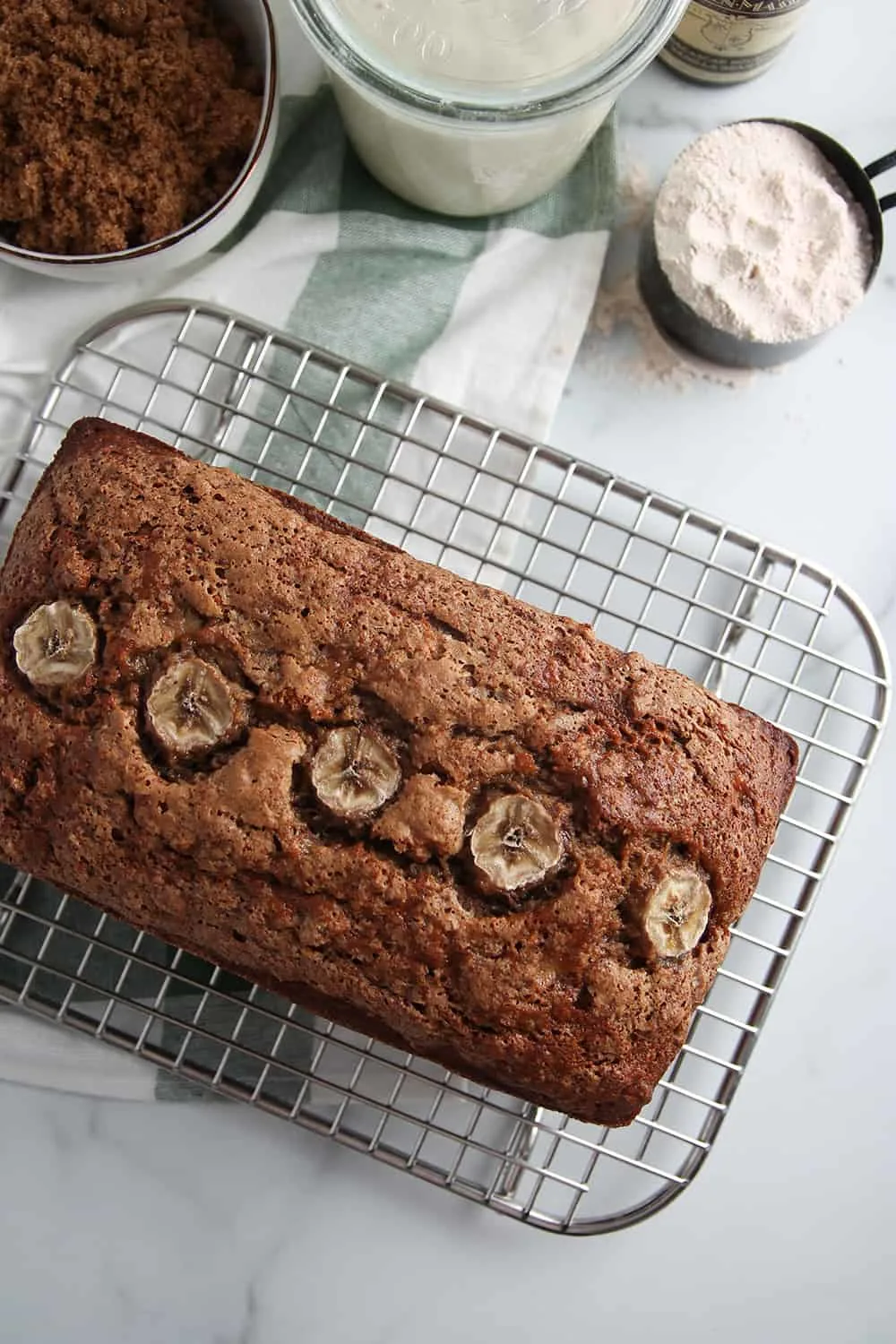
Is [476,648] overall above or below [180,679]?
above

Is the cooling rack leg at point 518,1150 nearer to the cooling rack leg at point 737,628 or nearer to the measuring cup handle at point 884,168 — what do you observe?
the cooling rack leg at point 737,628

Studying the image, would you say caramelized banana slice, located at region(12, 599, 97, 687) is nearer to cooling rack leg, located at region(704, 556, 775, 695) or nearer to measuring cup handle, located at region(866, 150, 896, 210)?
cooling rack leg, located at region(704, 556, 775, 695)

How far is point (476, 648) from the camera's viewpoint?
1.48m

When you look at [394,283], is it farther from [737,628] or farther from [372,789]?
[372,789]

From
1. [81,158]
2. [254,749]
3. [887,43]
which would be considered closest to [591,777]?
[254,749]

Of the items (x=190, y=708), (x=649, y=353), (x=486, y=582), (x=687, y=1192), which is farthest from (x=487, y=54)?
(x=687, y=1192)

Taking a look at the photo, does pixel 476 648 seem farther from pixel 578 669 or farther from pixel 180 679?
pixel 180 679

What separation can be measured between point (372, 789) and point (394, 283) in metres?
0.95

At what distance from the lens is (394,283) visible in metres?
1.95

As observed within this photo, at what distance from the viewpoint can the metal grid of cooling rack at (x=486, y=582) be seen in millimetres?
1770

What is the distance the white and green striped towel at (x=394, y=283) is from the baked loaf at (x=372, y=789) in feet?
1.83

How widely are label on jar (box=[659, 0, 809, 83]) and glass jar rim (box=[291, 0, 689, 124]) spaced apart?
0.28m

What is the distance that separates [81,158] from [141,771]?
3.12 feet

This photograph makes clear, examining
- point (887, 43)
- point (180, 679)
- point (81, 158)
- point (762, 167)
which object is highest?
point (887, 43)
